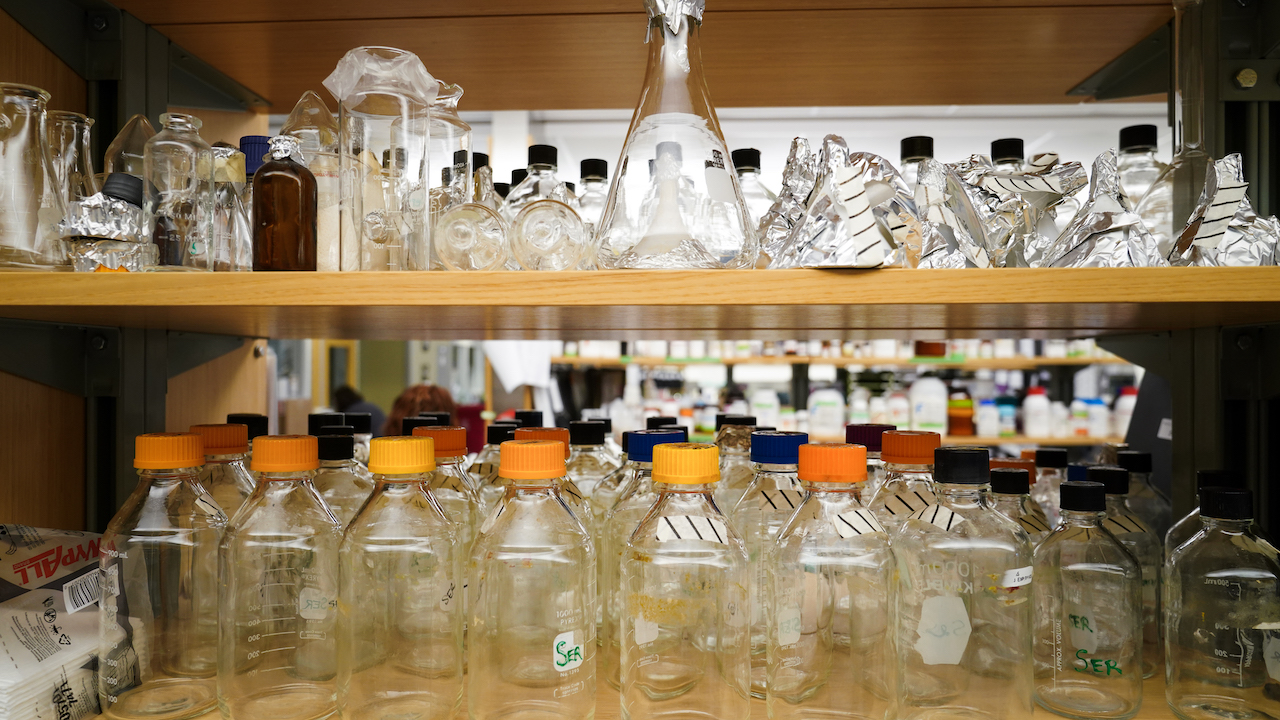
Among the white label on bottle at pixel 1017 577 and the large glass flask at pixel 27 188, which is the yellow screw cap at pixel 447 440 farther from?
the white label on bottle at pixel 1017 577

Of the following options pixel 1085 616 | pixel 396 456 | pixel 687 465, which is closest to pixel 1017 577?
pixel 1085 616

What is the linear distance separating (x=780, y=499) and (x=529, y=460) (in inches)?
14.3

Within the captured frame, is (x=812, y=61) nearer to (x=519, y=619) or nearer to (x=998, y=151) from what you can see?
(x=998, y=151)

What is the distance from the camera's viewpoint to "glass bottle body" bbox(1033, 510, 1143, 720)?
0.87 m

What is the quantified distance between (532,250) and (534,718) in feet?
1.72

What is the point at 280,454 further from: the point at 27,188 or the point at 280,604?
the point at 27,188

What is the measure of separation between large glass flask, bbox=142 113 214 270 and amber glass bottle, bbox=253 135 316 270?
0.11 metres

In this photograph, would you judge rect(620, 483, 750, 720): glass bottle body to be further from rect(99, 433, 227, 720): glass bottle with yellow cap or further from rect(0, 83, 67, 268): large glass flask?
rect(0, 83, 67, 268): large glass flask

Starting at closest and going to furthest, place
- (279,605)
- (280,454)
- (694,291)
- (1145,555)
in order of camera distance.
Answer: (694,291)
(280,454)
(279,605)
(1145,555)

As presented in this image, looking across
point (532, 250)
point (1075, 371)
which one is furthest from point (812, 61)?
point (1075, 371)

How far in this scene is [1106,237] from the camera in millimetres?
755

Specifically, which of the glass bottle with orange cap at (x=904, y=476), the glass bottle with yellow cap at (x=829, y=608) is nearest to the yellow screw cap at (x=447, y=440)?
the glass bottle with yellow cap at (x=829, y=608)

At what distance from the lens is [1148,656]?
1.00 m

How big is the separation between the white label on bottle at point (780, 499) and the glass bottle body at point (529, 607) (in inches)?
9.7
